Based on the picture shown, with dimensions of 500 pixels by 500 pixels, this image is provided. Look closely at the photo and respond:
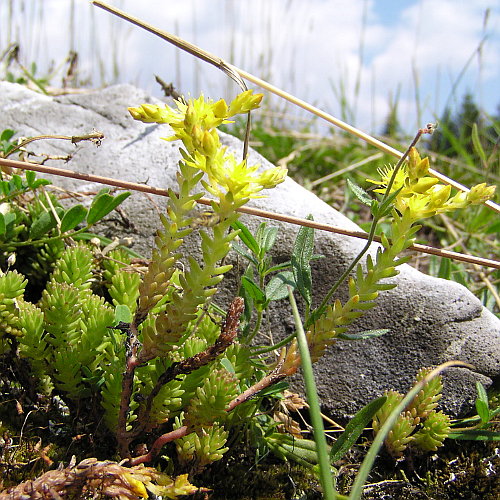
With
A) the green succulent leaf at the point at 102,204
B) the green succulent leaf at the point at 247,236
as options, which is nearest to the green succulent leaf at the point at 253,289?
the green succulent leaf at the point at 247,236

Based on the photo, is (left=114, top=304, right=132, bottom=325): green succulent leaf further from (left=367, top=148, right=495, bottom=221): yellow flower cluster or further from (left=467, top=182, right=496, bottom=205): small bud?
(left=467, top=182, right=496, bottom=205): small bud

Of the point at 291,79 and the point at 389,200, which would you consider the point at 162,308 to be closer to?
the point at 389,200

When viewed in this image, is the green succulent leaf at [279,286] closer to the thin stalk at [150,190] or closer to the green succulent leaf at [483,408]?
the thin stalk at [150,190]

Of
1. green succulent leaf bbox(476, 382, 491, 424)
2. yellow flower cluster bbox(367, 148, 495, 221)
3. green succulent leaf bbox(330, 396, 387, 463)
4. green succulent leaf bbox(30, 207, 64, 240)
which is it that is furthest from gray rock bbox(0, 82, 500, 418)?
yellow flower cluster bbox(367, 148, 495, 221)

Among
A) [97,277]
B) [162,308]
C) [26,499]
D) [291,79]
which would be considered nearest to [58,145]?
[97,277]

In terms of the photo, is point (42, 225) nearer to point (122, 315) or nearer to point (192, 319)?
point (122, 315)

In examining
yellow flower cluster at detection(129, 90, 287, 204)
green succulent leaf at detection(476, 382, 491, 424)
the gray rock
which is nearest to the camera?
yellow flower cluster at detection(129, 90, 287, 204)
